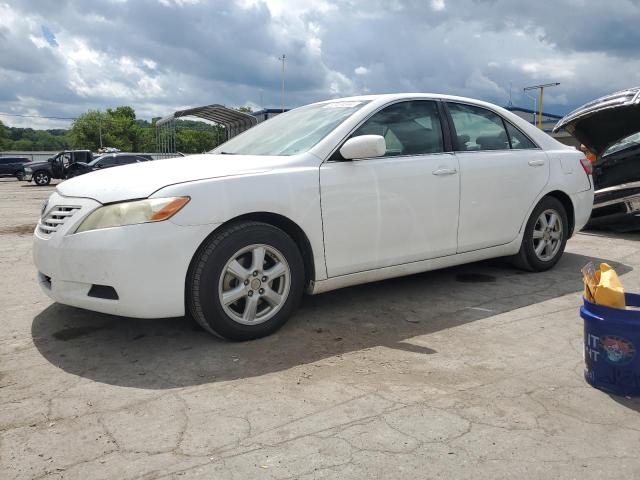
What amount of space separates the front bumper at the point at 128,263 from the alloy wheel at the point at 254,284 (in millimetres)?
261

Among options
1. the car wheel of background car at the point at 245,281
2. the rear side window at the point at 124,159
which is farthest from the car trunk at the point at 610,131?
the rear side window at the point at 124,159

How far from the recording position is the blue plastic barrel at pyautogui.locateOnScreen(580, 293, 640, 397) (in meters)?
2.69

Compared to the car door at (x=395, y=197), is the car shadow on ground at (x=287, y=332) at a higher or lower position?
lower

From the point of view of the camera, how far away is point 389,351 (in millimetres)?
3418

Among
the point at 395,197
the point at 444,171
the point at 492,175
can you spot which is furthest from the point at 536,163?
the point at 395,197

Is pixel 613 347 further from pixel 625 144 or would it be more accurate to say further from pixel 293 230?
pixel 625 144

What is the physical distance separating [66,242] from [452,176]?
277 centimetres

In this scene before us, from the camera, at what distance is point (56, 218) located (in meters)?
3.49

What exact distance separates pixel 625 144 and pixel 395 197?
18.2 ft

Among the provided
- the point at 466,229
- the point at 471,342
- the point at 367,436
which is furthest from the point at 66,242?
the point at 466,229

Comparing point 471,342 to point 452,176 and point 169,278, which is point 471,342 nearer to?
point 452,176

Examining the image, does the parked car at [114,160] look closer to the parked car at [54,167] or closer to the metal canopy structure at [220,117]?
the parked car at [54,167]

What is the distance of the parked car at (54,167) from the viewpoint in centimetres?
2845

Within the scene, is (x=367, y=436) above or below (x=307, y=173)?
below
